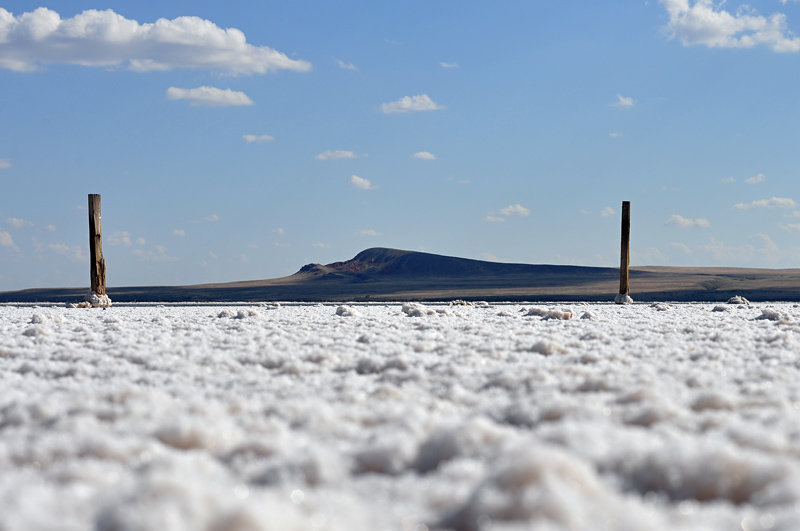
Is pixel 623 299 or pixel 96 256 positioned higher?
pixel 96 256

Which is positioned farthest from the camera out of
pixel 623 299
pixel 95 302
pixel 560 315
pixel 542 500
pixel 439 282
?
pixel 439 282

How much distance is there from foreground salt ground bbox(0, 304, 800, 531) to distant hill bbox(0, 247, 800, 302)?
28.1m

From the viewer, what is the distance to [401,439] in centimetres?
225

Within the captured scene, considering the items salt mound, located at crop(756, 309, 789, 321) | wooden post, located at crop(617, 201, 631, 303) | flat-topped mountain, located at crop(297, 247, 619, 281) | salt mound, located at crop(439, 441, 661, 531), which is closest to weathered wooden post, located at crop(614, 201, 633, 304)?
wooden post, located at crop(617, 201, 631, 303)

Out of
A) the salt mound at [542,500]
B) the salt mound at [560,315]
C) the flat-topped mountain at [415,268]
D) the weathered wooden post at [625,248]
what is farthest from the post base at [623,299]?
the flat-topped mountain at [415,268]

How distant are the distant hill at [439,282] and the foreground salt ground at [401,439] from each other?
28.1 m

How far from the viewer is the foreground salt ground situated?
5.28 feet

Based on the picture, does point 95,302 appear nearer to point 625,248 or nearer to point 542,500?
point 625,248

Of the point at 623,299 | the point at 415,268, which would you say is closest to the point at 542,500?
the point at 623,299

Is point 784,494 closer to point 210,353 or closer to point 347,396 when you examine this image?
point 347,396

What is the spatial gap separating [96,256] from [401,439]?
50.5 feet

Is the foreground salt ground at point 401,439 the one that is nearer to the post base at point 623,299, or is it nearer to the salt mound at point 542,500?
the salt mound at point 542,500

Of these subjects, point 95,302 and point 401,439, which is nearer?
point 401,439

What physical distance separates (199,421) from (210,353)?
2265mm
